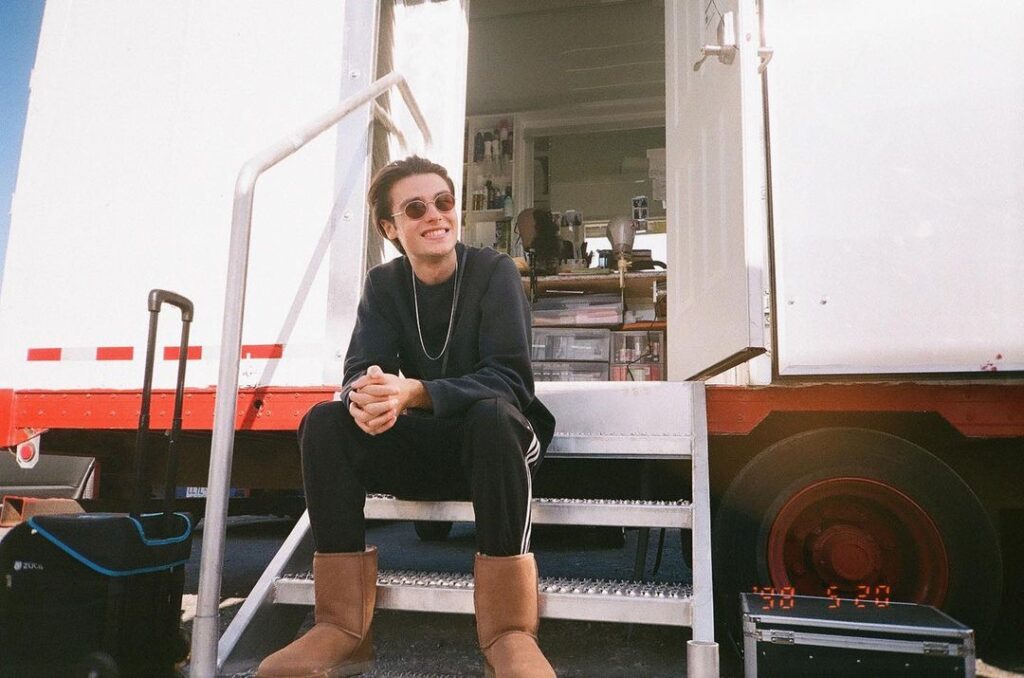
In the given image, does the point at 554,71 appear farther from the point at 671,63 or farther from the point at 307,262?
the point at 307,262

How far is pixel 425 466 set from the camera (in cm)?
171

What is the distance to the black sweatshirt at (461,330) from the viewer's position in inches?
69.8

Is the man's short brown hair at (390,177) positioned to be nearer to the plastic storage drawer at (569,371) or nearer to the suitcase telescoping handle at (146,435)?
the suitcase telescoping handle at (146,435)

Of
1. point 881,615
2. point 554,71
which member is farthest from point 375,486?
point 554,71

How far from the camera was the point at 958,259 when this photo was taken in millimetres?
1831

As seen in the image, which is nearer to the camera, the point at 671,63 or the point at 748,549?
the point at 748,549

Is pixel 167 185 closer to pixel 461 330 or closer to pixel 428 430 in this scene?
pixel 461 330

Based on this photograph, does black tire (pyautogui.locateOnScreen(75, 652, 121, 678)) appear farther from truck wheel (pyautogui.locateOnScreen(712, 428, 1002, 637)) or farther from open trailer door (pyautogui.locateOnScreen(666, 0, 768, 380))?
open trailer door (pyautogui.locateOnScreen(666, 0, 768, 380))

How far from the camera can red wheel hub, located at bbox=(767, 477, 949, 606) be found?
1794 millimetres

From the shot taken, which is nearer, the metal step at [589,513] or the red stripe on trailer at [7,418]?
the metal step at [589,513]

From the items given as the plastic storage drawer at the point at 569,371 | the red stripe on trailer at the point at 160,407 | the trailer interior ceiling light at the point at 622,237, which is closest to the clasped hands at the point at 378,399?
the red stripe on trailer at the point at 160,407

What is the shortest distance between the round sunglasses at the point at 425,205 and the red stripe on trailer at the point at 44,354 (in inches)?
63.9

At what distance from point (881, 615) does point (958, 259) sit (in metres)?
1.04

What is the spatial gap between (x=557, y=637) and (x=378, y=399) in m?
1.37
